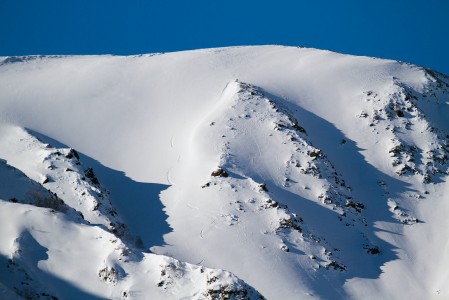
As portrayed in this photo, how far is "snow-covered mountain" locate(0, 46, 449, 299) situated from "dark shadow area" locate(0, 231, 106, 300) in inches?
2.1

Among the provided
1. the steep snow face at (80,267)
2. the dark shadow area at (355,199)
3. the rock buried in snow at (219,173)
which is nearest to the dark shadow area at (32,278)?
the steep snow face at (80,267)

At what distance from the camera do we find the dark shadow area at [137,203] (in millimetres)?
26281

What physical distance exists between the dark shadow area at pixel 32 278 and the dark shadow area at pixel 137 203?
12.2 meters

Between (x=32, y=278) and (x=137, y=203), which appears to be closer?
(x=32, y=278)

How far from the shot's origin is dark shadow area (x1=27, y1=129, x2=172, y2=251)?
26281 millimetres

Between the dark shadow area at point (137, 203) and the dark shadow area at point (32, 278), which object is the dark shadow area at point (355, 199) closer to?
the dark shadow area at point (137, 203)

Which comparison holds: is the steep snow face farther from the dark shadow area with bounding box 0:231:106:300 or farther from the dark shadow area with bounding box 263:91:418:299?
the dark shadow area with bounding box 263:91:418:299

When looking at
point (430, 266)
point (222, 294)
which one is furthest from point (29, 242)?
point (430, 266)

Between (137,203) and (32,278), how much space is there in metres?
17.3

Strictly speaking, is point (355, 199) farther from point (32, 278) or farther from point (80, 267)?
point (32, 278)

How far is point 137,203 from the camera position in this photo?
2902 centimetres

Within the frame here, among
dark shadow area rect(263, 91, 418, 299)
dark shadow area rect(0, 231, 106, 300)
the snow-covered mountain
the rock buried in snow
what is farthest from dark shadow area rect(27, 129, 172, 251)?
dark shadow area rect(0, 231, 106, 300)

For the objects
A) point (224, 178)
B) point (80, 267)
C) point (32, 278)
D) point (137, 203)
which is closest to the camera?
point (32, 278)

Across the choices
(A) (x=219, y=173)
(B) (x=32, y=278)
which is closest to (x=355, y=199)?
(A) (x=219, y=173)
